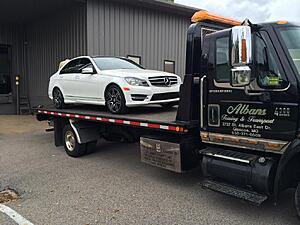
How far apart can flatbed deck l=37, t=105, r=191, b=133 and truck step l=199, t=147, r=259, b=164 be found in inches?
18.3

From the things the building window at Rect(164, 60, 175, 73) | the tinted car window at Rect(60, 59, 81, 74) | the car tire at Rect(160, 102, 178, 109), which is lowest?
the car tire at Rect(160, 102, 178, 109)

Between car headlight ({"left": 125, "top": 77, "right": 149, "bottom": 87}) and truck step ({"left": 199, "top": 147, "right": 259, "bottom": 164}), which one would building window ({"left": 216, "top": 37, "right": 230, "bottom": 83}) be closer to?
truck step ({"left": 199, "top": 147, "right": 259, "bottom": 164})

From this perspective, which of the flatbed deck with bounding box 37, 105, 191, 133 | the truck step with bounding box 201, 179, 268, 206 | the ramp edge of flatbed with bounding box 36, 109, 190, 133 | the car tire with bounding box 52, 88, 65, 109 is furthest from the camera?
the car tire with bounding box 52, 88, 65, 109

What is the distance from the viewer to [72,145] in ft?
24.5

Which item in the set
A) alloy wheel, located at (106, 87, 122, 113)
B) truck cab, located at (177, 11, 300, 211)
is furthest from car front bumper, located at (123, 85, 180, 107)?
truck cab, located at (177, 11, 300, 211)

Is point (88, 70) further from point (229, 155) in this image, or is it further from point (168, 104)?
point (229, 155)

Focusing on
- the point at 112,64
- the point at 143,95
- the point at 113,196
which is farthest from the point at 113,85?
the point at 113,196

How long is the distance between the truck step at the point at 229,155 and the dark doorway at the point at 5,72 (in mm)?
15044

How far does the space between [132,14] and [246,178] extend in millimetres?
10264

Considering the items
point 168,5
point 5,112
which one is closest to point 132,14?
point 168,5

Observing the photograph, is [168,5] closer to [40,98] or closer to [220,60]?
[40,98]

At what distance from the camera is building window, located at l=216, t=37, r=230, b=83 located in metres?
4.17

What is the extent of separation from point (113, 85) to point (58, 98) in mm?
2461

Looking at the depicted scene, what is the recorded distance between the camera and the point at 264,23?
3.89 meters
